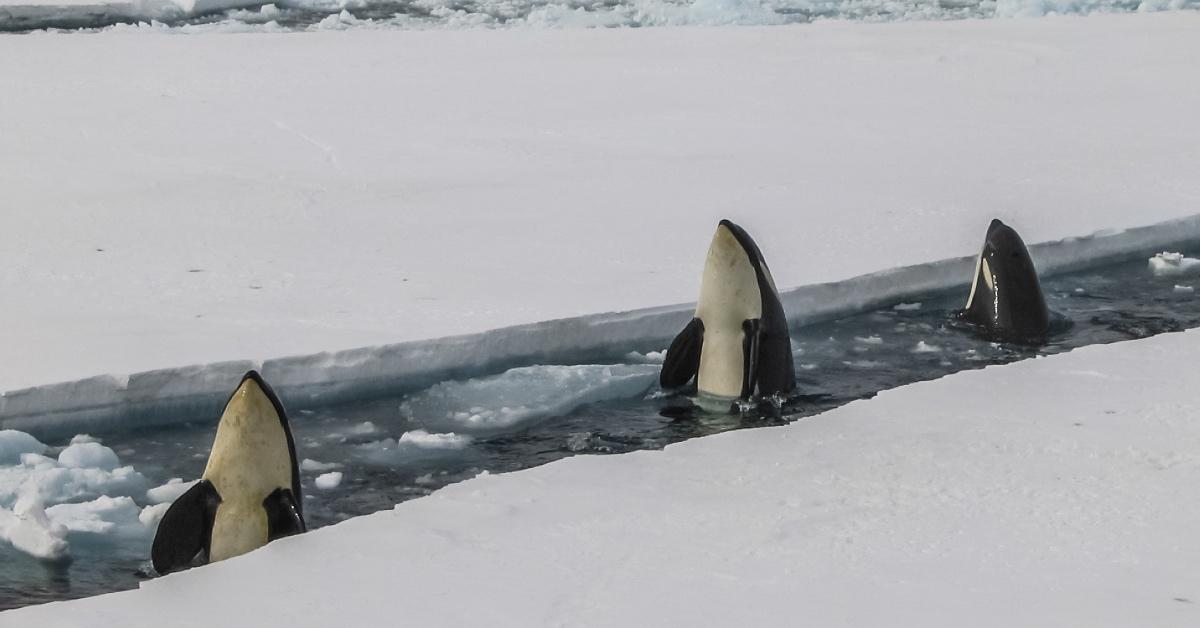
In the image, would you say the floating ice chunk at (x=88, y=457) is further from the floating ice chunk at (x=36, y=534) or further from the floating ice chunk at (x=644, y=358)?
the floating ice chunk at (x=644, y=358)

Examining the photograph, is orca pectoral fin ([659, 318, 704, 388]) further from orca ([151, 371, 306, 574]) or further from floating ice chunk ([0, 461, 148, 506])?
floating ice chunk ([0, 461, 148, 506])

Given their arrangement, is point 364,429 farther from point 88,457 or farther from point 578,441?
point 88,457

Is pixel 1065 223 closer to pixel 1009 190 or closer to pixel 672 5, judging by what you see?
pixel 1009 190

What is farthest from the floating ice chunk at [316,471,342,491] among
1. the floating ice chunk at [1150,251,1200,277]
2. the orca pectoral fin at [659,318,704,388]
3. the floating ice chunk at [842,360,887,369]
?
the floating ice chunk at [1150,251,1200,277]

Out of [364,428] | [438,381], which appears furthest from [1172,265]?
[364,428]

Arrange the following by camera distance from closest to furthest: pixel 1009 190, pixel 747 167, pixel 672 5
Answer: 1. pixel 1009 190
2. pixel 747 167
3. pixel 672 5

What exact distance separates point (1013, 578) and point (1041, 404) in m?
1.55

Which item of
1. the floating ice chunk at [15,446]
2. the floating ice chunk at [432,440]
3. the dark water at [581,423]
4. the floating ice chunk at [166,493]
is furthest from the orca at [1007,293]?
the floating ice chunk at [15,446]

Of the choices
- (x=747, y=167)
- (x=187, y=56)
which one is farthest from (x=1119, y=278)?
(x=187, y=56)

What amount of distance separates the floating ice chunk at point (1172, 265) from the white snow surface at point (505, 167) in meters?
0.24

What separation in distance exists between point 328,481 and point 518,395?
942 mm

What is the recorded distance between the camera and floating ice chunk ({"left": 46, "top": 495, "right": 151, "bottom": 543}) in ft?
13.7

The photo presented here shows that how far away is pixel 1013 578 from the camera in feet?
11.5

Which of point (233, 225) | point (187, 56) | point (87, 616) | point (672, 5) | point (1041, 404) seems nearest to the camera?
point (87, 616)
